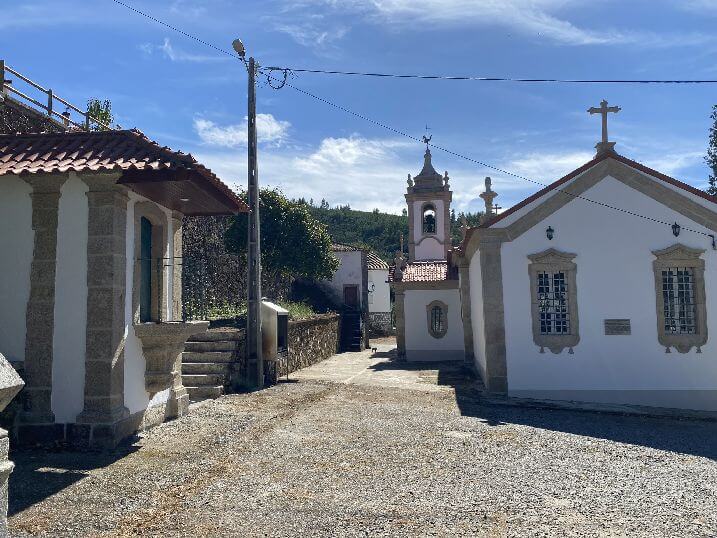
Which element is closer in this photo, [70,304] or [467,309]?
[70,304]

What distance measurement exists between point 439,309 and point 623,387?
→ 9768 millimetres

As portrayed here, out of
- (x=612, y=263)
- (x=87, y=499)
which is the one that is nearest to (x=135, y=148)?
(x=87, y=499)

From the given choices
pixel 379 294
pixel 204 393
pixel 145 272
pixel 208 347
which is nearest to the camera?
pixel 145 272

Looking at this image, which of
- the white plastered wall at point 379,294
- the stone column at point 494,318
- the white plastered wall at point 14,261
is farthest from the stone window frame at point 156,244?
the white plastered wall at point 379,294

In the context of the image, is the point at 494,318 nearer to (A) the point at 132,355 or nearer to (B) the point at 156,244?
(B) the point at 156,244

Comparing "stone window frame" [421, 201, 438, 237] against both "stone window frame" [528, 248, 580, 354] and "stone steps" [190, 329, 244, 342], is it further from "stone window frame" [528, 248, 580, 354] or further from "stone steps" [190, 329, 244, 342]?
"stone steps" [190, 329, 244, 342]

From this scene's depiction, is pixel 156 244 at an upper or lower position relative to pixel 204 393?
upper

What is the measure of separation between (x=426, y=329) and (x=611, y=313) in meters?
9.73

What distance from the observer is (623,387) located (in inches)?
475

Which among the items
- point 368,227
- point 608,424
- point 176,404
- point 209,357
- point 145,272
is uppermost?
point 368,227

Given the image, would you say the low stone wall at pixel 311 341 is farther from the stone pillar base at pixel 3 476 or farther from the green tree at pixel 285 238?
the stone pillar base at pixel 3 476

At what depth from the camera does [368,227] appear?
7725 centimetres

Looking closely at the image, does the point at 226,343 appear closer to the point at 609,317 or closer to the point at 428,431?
the point at 428,431

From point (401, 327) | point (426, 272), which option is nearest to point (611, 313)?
point (401, 327)
